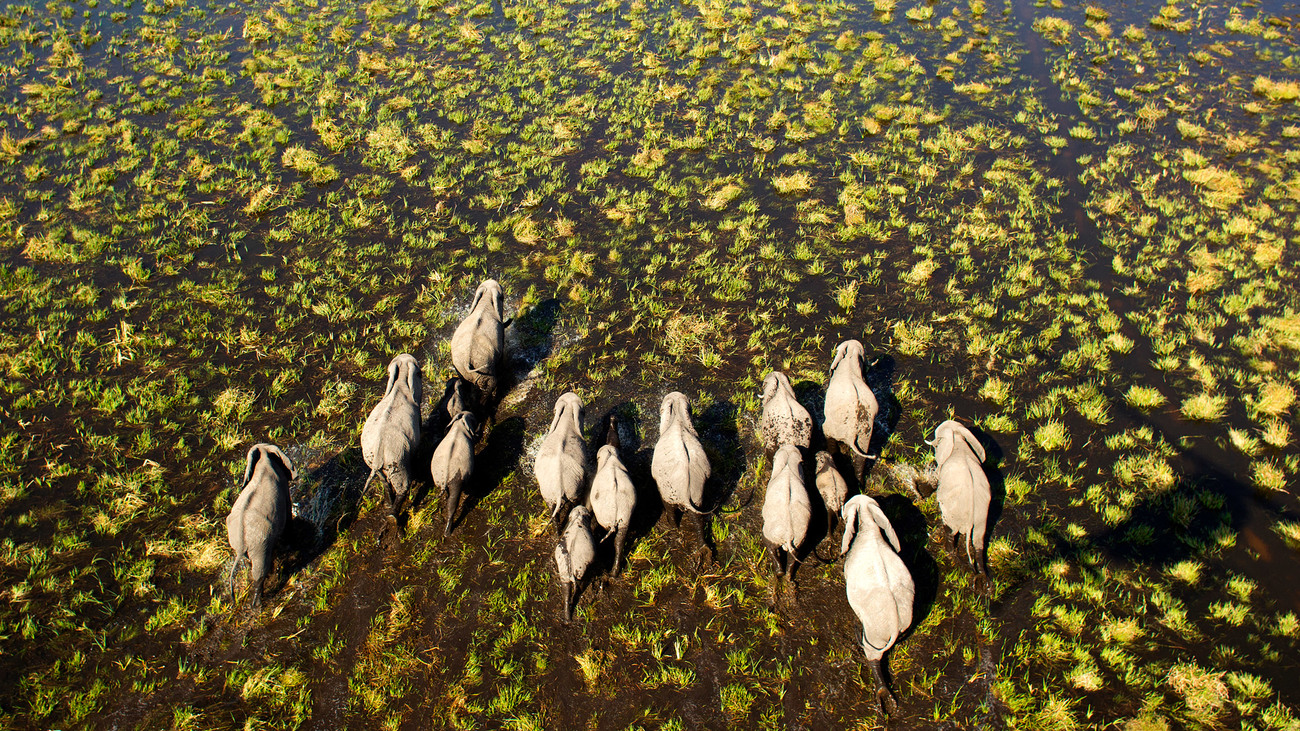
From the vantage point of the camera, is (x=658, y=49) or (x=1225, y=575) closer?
(x=1225, y=575)

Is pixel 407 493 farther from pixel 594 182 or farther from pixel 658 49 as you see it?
pixel 658 49

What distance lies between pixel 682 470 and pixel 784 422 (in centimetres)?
177

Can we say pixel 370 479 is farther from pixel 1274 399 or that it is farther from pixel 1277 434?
pixel 1274 399

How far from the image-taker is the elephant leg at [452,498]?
8219mm

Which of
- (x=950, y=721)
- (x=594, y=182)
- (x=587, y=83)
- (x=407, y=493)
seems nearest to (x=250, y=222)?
(x=594, y=182)

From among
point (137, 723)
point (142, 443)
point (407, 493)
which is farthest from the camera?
point (142, 443)

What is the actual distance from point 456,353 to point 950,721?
810cm

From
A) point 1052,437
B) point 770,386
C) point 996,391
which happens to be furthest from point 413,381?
point 1052,437

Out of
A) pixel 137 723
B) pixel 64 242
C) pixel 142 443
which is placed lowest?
pixel 137 723

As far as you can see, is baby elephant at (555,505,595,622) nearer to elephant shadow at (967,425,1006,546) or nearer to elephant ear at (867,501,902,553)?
elephant ear at (867,501,902,553)

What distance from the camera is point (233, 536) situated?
7438 millimetres

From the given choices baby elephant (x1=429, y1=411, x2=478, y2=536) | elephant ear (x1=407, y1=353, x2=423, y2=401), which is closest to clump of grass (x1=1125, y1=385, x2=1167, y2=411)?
baby elephant (x1=429, y1=411, x2=478, y2=536)

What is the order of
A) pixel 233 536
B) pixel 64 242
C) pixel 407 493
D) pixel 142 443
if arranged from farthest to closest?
pixel 64 242
pixel 142 443
pixel 407 493
pixel 233 536

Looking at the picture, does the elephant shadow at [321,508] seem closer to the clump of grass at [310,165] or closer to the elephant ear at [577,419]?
the elephant ear at [577,419]
